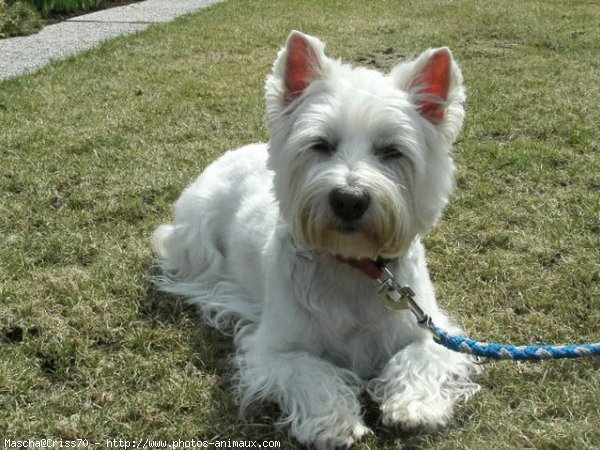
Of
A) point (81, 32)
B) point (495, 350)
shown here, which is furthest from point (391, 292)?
point (81, 32)

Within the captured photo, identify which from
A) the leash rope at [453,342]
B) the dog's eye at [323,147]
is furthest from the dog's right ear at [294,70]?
the leash rope at [453,342]

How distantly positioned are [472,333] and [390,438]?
1.07m

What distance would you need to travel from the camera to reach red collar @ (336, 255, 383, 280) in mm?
3264

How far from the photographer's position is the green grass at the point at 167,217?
3.20m

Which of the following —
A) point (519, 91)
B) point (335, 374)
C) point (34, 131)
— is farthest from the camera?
A: point (519, 91)

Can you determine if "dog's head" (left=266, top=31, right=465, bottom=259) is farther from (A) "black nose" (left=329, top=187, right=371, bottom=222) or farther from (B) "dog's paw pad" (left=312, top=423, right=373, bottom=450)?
(B) "dog's paw pad" (left=312, top=423, right=373, bottom=450)

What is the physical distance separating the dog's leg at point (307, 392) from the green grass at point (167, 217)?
98 millimetres

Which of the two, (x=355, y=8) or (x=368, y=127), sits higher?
(x=368, y=127)

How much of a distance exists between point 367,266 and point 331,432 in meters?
0.76

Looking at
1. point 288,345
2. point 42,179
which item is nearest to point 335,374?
point 288,345

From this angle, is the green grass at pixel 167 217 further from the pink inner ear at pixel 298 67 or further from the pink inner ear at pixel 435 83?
the pink inner ear at pixel 298 67

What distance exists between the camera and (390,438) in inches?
Answer: 119

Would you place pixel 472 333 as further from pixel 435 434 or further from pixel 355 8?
pixel 355 8

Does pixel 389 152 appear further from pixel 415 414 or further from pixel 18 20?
pixel 18 20
